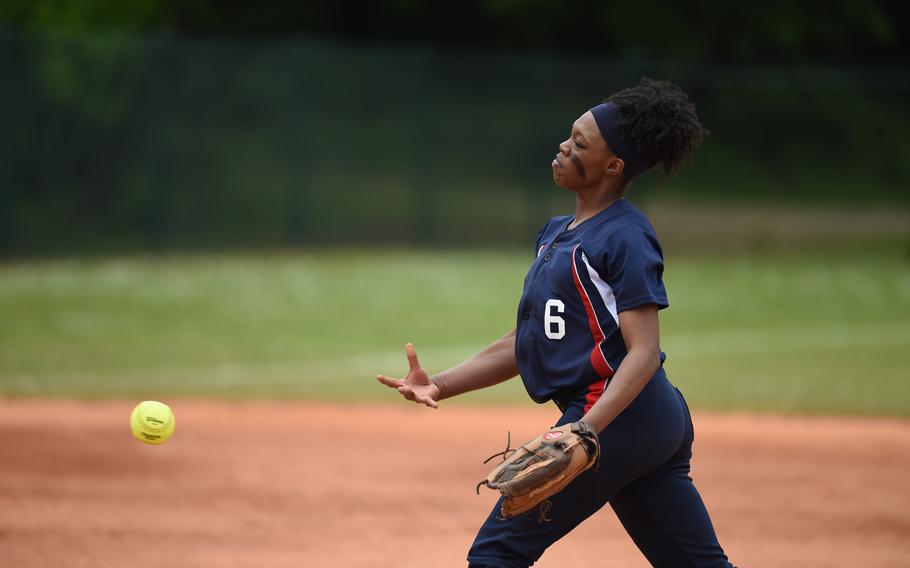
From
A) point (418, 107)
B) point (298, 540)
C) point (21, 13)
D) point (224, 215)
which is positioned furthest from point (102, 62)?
point (298, 540)

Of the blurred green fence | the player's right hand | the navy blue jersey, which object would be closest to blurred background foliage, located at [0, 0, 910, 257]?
the blurred green fence

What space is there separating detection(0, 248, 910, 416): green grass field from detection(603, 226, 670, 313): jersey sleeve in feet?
24.1

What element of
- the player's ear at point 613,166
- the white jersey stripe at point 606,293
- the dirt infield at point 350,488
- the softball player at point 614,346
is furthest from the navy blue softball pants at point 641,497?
the dirt infield at point 350,488

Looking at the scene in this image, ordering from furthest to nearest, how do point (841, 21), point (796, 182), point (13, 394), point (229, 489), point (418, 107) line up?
point (841, 21), point (796, 182), point (418, 107), point (13, 394), point (229, 489)

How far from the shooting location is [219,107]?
1891 centimetres

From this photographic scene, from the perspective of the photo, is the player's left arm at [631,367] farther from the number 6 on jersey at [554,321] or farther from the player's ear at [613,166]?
the player's ear at [613,166]

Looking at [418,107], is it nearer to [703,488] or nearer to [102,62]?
[102,62]

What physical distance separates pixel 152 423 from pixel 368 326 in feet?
29.7

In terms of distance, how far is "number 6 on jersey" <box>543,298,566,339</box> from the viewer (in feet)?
11.9

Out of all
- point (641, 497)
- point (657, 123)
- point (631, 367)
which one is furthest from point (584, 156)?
point (641, 497)

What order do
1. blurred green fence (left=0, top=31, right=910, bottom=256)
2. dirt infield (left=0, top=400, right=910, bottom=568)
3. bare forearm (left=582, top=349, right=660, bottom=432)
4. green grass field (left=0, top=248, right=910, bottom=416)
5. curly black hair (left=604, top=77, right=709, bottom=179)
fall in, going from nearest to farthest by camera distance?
bare forearm (left=582, top=349, right=660, bottom=432) → curly black hair (left=604, top=77, right=709, bottom=179) → dirt infield (left=0, top=400, right=910, bottom=568) → green grass field (left=0, top=248, right=910, bottom=416) → blurred green fence (left=0, top=31, right=910, bottom=256)

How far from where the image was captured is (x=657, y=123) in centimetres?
372

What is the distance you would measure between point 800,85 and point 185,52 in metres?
11.3

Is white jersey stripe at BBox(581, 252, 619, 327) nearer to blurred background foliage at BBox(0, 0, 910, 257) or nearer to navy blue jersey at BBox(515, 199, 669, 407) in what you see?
navy blue jersey at BBox(515, 199, 669, 407)
